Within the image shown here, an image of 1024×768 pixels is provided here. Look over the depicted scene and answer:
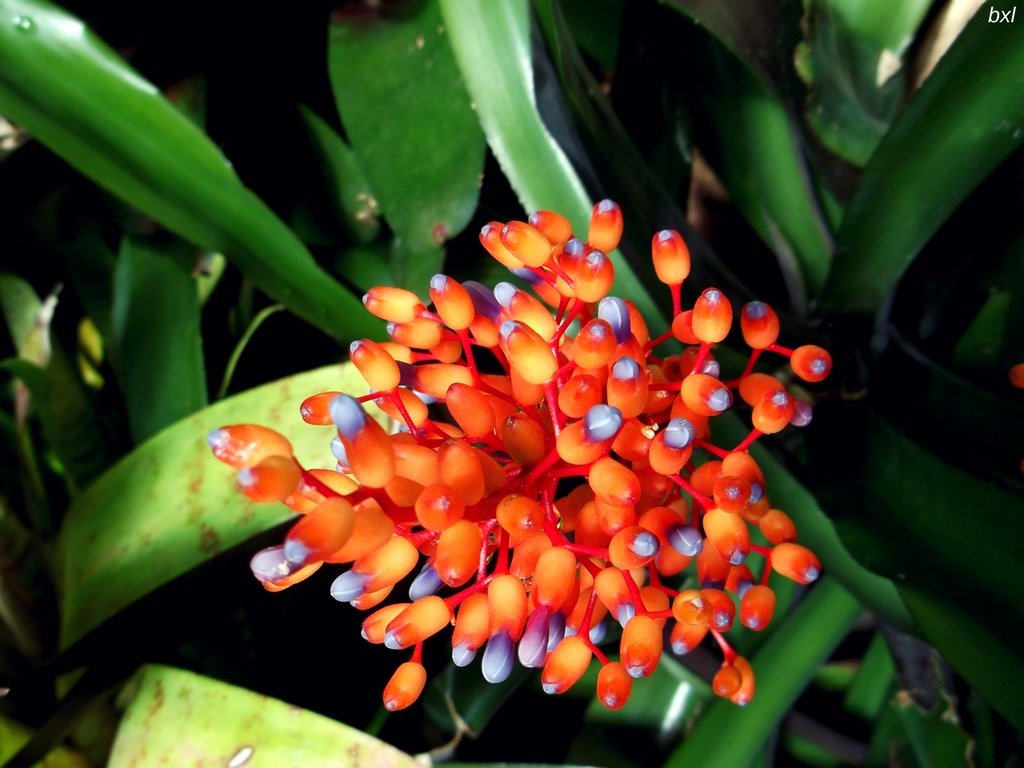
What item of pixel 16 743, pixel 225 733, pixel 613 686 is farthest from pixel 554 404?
pixel 16 743

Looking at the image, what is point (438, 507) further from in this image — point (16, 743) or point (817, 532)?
point (16, 743)

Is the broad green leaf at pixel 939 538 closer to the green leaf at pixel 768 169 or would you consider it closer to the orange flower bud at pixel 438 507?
the green leaf at pixel 768 169

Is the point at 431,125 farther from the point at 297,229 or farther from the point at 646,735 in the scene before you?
the point at 646,735

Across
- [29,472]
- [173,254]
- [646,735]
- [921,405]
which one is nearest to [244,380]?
[173,254]

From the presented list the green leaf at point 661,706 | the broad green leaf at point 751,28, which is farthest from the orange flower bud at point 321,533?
the green leaf at point 661,706

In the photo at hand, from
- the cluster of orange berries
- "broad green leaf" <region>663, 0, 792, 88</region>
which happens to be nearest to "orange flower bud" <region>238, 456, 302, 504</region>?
the cluster of orange berries

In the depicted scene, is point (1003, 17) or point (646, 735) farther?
point (646, 735)
